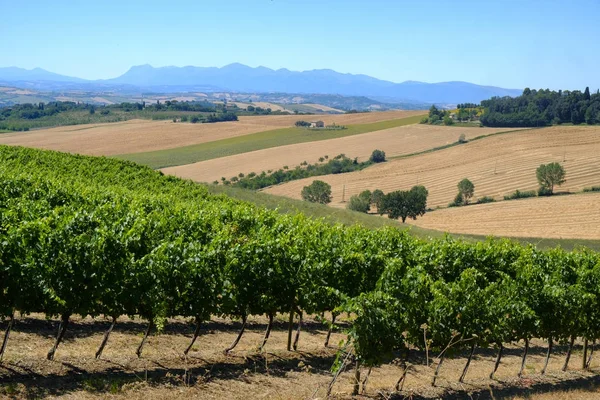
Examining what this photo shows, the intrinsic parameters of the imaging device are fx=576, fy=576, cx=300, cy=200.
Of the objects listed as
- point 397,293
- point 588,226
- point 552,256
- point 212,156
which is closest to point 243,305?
point 397,293

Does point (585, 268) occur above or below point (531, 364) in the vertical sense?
above

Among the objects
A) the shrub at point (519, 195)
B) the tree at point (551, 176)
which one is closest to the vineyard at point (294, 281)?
the shrub at point (519, 195)

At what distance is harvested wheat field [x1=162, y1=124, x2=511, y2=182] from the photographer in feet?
315

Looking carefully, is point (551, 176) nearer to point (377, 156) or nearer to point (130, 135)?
point (377, 156)

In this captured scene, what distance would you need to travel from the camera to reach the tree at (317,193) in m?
82.3

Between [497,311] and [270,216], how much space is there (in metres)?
10.5

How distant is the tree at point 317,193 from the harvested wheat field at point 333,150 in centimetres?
1555

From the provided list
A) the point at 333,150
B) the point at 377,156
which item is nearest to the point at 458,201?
the point at 377,156

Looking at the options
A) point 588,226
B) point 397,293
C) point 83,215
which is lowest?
point 588,226

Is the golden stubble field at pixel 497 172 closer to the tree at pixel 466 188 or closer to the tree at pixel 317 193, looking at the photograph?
the tree at pixel 317 193

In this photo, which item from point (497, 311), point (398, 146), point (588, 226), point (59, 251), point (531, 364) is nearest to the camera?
point (59, 251)

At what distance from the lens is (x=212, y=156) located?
108 m

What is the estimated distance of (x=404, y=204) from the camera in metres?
72.8

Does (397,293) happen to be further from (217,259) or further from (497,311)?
(217,259)
